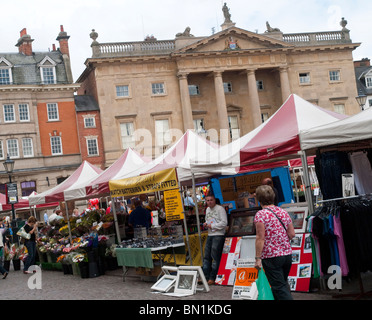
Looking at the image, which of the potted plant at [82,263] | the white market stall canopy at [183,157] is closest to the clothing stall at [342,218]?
the white market stall canopy at [183,157]

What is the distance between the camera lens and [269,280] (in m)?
7.47

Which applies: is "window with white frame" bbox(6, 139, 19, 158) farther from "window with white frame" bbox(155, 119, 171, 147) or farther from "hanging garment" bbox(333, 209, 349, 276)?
"hanging garment" bbox(333, 209, 349, 276)

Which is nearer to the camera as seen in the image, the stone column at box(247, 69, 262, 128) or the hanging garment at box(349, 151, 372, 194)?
the hanging garment at box(349, 151, 372, 194)

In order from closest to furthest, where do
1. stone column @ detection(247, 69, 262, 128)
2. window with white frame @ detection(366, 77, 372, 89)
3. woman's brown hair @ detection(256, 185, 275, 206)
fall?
woman's brown hair @ detection(256, 185, 275, 206)
stone column @ detection(247, 69, 262, 128)
window with white frame @ detection(366, 77, 372, 89)

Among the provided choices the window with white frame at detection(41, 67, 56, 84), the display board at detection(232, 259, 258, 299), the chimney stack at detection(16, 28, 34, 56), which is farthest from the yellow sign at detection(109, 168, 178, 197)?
the chimney stack at detection(16, 28, 34, 56)

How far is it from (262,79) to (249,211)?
48.0 metres

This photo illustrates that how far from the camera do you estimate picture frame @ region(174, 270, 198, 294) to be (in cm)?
1097

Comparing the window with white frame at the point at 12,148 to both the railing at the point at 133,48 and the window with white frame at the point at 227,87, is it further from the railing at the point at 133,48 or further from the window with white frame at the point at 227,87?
the window with white frame at the point at 227,87

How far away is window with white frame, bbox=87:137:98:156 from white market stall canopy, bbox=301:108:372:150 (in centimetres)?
4256

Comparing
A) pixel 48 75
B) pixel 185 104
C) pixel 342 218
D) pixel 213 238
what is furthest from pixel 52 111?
pixel 342 218

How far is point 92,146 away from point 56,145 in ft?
10.2

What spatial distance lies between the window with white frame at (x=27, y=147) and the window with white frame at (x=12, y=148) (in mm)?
577

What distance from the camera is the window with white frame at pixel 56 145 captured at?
165 ft

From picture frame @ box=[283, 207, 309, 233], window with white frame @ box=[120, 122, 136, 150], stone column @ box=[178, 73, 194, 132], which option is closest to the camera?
picture frame @ box=[283, 207, 309, 233]
